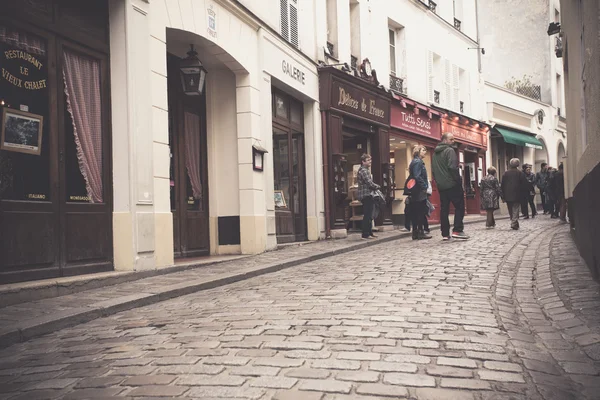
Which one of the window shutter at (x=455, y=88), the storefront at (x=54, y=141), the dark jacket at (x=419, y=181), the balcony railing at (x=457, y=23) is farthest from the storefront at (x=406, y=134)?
the storefront at (x=54, y=141)

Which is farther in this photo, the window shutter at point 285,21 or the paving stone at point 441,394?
the window shutter at point 285,21

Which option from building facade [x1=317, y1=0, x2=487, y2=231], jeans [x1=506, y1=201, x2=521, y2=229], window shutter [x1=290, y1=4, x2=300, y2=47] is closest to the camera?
window shutter [x1=290, y1=4, x2=300, y2=47]

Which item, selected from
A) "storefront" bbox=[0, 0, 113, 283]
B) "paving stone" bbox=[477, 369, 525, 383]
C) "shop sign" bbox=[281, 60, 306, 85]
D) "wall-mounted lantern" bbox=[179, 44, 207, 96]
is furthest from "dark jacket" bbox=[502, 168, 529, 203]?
"paving stone" bbox=[477, 369, 525, 383]

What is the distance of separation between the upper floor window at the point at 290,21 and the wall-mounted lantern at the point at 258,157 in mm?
3030

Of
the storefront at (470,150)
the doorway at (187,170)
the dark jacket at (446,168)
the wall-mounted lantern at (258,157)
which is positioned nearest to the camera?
the doorway at (187,170)

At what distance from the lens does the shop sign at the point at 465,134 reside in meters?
22.9

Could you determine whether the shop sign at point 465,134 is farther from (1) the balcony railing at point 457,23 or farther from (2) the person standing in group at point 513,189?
(2) the person standing in group at point 513,189

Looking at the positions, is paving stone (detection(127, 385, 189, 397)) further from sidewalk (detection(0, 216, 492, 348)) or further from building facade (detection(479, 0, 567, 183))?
building facade (detection(479, 0, 567, 183))

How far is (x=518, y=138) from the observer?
28.2 m

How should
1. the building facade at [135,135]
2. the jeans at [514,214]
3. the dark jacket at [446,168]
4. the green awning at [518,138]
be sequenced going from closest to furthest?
the building facade at [135,135]
the dark jacket at [446,168]
the jeans at [514,214]
the green awning at [518,138]

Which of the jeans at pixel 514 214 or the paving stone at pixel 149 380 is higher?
the jeans at pixel 514 214

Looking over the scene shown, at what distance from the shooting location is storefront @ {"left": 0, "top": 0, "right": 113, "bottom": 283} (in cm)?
624

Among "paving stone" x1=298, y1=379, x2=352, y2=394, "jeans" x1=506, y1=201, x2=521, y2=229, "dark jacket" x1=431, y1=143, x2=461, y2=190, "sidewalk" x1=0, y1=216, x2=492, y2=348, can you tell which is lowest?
"paving stone" x1=298, y1=379, x2=352, y2=394

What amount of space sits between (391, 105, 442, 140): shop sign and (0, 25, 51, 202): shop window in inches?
525
